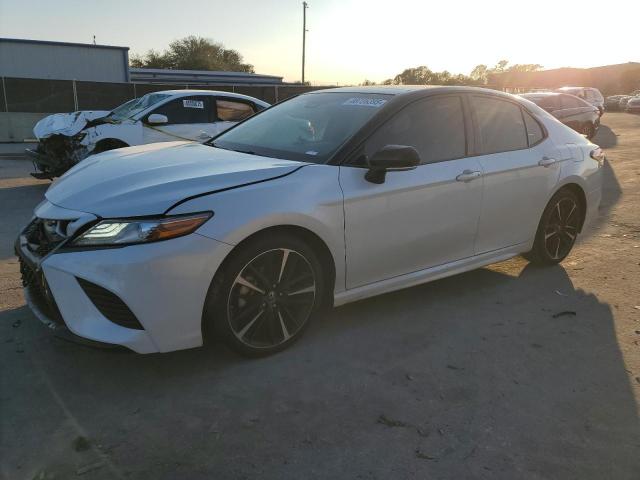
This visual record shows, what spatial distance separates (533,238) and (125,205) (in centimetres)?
346

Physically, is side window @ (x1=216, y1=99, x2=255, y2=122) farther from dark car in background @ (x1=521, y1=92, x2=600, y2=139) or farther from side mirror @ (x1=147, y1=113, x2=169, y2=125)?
dark car in background @ (x1=521, y1=92, x2=600, y2=139)

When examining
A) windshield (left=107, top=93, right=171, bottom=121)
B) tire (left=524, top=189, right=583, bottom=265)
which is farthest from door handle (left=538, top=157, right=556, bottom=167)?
windshield (left=107, top=93, right=171, bottom=121)

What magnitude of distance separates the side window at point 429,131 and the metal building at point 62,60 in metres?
29.7

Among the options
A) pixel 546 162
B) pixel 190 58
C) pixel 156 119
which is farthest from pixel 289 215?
pixel 190 58

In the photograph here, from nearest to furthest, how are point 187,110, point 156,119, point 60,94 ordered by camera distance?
point 156,119, point 187,110, point 60,94

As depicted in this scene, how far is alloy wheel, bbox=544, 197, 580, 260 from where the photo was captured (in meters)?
4.89

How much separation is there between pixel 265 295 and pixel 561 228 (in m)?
3.14

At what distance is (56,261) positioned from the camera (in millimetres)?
2814

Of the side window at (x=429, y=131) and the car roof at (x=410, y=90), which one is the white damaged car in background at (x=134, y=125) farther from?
the side window at (x=429, y=131)

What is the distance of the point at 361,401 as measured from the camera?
2.87 m

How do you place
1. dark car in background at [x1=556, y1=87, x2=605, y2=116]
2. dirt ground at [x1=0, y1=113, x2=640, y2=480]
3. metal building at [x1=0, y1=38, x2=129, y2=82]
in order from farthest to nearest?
metal building at [x1=0, y1=38, x2=129, y2=82] → dark car in background at [x1=556, y1=87, x2=605, y2=116] → dirt ground at [x1=0, y1=113, x2=640, y2=480]

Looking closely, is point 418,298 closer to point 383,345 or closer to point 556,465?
point 383,345

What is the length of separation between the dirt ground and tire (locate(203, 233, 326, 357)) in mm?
162

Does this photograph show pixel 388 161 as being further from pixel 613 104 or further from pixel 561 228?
pixel 613 104
